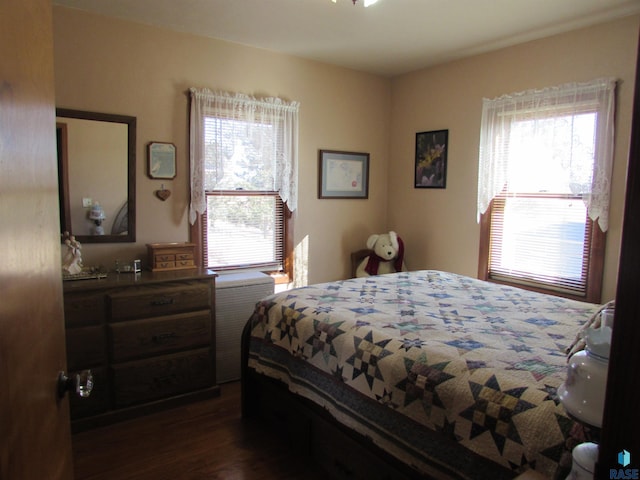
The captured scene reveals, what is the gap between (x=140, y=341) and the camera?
2.75m

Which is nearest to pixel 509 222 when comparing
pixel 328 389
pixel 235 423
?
pixel 328 389

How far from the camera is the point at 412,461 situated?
62.1 inches

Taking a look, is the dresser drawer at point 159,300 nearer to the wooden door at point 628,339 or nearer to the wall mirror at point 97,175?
the wall mirror at point 97,175

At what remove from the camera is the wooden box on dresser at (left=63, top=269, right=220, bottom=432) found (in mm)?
2574

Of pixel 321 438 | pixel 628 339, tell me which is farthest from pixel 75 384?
pixel 321 438

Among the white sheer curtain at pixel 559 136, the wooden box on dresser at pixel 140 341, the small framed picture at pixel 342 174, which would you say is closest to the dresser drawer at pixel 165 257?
the wooden box on dresser at pixel 140 341

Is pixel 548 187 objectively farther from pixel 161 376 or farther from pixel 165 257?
pixel 161 376

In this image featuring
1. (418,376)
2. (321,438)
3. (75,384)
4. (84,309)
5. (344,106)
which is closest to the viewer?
(75,384)

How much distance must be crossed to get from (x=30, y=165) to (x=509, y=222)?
3456 millimetres

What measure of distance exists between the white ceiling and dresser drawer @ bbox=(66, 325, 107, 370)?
2.08 meters

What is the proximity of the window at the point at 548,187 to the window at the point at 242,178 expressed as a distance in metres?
1.71

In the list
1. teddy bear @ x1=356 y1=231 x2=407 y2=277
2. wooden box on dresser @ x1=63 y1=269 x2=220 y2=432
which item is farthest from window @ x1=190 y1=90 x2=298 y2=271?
teddy bear @ x1=356 y1=231 x2=407 y2=277

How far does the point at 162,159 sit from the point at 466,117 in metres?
2.58

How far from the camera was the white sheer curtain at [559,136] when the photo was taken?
2.86m
